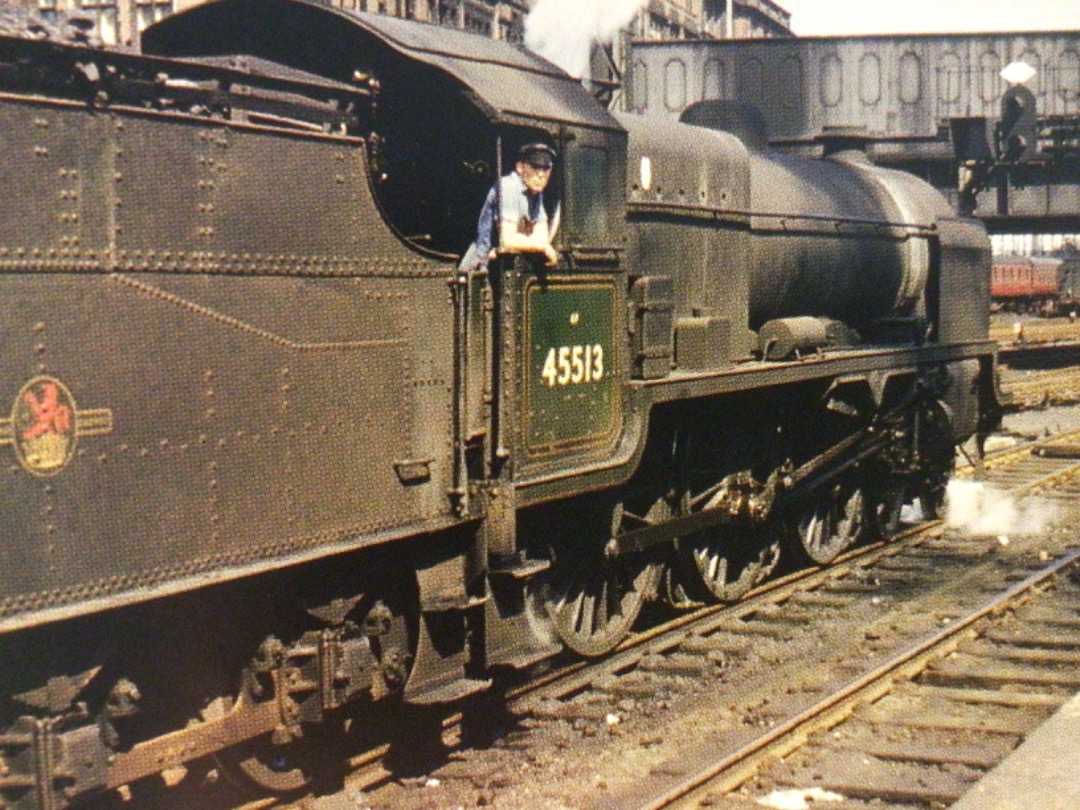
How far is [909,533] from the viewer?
1136 cm

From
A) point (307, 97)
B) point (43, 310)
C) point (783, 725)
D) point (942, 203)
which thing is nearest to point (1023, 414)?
point (942, 203)

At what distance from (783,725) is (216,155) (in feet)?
→ 11.9

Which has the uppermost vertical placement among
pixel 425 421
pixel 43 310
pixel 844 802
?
pixel 43 310

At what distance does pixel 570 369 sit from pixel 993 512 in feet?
23.4

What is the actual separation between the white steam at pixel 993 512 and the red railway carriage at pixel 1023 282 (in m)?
42.7

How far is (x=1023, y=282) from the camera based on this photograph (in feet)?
178

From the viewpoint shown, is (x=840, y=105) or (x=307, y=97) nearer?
(x=307, y=97)

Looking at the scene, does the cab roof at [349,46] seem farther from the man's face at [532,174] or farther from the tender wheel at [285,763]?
the tender wheel at [285,763]

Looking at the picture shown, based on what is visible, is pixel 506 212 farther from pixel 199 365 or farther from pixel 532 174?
pixel 199 365

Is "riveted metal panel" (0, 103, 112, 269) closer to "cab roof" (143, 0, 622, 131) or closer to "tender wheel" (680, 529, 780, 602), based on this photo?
"cab roof" (143, 0, 622, 131)

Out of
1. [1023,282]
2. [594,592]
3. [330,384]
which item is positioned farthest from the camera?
[1023,282]

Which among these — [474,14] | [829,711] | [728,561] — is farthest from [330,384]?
[474,14]

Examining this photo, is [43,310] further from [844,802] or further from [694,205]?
[694,205]

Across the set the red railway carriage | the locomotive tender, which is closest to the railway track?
the locomotive tender
